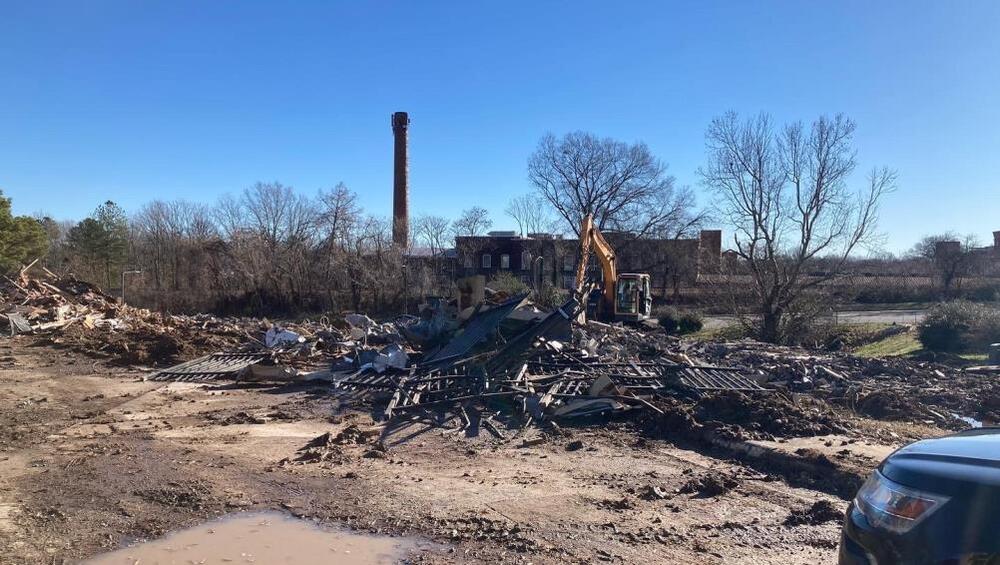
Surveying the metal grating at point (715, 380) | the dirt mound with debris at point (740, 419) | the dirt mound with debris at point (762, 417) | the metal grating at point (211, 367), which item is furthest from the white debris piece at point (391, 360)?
the dirt mound with debris at point (762, 417)

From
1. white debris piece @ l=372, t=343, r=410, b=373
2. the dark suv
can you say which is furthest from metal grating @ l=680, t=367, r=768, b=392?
the dark suv

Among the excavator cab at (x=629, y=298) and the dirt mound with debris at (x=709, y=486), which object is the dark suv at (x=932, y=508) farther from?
the excavator cab at (x=629, y=298)

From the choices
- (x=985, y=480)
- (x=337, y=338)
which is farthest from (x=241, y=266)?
(x=985, y=480)

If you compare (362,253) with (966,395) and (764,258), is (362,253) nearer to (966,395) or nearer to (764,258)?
(764,258)

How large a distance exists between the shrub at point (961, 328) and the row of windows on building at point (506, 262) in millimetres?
27260

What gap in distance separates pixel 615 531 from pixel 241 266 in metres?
39.1

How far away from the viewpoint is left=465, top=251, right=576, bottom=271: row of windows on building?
48094 millimetres

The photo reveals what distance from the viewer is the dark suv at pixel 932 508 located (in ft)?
8.21

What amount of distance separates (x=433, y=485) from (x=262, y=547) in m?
2.27

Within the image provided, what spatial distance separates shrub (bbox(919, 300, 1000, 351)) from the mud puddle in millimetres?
22341

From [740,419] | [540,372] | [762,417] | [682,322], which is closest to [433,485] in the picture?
[740,419]

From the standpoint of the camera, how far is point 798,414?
10.2 meters

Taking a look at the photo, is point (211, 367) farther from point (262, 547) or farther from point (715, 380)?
point (262, 547)

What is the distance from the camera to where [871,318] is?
36.8m
